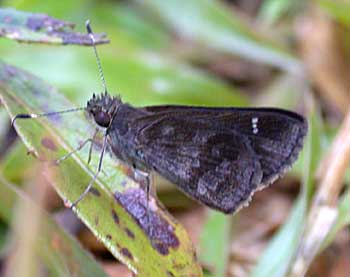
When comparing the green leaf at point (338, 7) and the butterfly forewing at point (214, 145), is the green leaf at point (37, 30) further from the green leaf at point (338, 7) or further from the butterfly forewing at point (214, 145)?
the green leaf at point (338, 7)

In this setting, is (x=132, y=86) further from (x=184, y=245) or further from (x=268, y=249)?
(x=184, y=245)

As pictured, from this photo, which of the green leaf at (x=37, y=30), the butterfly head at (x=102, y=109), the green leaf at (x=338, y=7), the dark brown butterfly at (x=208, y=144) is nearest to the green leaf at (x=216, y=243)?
the dark brown butterfly at (x=208, y=144)

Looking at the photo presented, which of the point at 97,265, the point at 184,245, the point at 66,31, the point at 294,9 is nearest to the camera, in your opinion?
the point at 184,245

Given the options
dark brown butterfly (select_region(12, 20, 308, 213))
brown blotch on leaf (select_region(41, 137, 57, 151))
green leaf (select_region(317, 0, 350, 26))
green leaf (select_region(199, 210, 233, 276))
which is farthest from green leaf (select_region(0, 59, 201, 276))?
green leaf (select_region(317, 0, 350, 26))

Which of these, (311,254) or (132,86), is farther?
(132,86)

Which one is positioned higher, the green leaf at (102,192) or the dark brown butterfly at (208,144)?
the dark brown butterfly at (208,144)

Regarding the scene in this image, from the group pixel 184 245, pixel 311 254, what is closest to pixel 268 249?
pixel 311 254

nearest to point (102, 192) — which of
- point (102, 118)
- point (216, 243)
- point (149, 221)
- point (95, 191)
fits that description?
point (95, 191)
